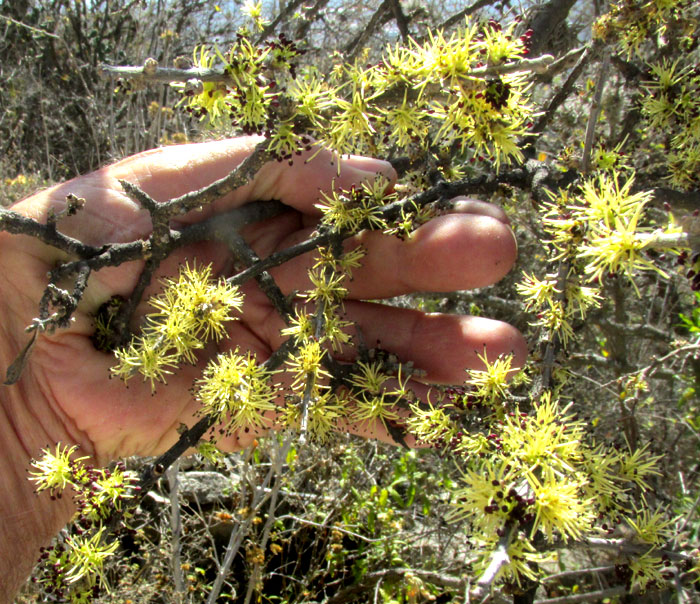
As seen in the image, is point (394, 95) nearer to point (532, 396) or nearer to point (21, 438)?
point (532, 396)

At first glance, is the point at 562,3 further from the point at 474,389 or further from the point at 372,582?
the point at 372,582

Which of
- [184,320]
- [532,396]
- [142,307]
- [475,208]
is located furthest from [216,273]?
[532,396]

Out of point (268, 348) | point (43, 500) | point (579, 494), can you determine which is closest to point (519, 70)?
point (579, 494)

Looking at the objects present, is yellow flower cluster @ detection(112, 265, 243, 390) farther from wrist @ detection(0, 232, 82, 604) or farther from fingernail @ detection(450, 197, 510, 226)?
fingernail @ detection(450, 197, 510, 226)

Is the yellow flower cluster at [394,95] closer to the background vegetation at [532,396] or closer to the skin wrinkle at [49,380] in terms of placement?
the background vegetation at [532,396]

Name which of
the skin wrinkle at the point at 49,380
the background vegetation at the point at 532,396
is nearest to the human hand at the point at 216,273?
the skin wrinkle at the point at 49,380
